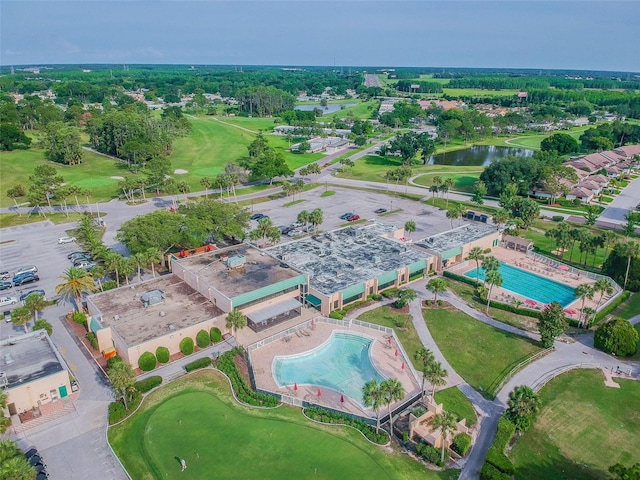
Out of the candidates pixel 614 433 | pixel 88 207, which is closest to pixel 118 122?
pixel 88 207

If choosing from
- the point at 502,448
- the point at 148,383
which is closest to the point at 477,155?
the point at 502,448

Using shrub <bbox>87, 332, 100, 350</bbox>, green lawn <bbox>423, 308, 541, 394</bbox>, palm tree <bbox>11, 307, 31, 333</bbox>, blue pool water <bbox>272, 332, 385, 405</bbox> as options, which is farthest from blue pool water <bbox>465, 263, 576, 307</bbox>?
palm tree <bbox>11, 307, 31, 333</bbox>

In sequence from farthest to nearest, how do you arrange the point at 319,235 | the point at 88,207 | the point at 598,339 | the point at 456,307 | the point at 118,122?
the point at 118,122
the point at 88,207
the point at 319,235
the point at 456,307
the point at 598,339

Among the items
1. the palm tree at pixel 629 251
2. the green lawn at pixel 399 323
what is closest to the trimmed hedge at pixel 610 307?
the palm tree at pixel 629 251

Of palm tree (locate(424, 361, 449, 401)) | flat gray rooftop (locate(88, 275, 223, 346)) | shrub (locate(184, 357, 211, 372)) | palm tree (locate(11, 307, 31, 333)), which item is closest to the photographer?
palm tree (locate(424, 361, 449, 401))

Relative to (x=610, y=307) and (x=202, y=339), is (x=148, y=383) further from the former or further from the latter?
(x=610, y=307)

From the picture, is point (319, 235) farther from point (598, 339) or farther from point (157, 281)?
point (598, 339)

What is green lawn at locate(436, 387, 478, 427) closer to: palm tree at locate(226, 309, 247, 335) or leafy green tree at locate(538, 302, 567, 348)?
leafy green tree at locate(538, 302, 567, 348)
